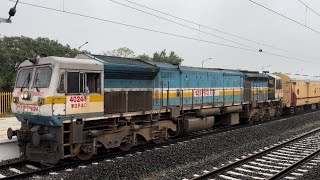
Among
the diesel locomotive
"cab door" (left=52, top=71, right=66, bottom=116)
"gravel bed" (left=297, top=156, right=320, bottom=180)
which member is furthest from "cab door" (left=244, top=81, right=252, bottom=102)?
"cab door" (left=52, top=71, right=66, bottom=116)

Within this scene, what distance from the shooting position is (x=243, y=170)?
1005cm

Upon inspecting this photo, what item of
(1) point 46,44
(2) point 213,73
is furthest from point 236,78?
(1) point 46,44

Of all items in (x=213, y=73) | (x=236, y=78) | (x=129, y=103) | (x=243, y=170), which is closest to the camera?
(x=243, y=170)

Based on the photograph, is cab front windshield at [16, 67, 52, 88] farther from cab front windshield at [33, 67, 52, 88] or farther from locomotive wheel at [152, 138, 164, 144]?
locomotive wheel at [152, 138, 164, 144]

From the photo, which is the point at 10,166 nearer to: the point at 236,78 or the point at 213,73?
the point at 213,73

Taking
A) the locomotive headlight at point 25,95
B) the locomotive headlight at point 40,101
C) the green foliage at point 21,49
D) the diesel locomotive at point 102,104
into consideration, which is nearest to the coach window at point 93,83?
the diesel locomotive at point 102,104

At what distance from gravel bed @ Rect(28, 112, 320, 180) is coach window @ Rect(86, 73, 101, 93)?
227 centimetres

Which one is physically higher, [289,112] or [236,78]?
[236,78]

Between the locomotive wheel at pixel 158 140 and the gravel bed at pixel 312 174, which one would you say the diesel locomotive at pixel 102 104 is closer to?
the locomotive wheel at pixel 158 140

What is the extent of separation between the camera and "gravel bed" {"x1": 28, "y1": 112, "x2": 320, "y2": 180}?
31.3 ft

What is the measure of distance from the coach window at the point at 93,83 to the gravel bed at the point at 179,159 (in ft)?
7.45

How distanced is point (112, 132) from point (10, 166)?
323cm

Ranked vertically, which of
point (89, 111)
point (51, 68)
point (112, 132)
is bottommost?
point (112, 132)

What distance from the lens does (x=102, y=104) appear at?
11.3 meters
